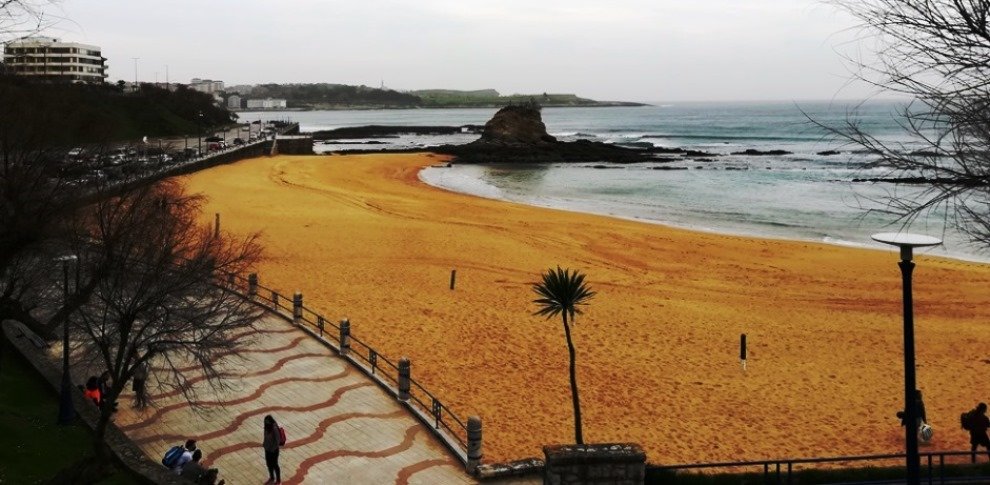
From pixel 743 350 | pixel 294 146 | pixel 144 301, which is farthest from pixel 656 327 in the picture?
pixel 294 146

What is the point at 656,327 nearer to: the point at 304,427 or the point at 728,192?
the point at 304,427

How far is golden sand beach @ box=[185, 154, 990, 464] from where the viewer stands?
14.4 m

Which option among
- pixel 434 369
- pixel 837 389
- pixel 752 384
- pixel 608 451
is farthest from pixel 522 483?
pixel 837 389

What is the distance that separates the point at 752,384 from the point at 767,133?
13450cm

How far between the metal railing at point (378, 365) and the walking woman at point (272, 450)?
2.79m

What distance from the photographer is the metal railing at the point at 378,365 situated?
1273 cm

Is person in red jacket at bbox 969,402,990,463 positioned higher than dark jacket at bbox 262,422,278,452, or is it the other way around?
dark jacket at bbox 262,422,278,452

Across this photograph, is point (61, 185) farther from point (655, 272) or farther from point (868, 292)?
point (868, 292)

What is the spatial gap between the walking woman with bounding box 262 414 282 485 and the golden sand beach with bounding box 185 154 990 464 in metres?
3.87

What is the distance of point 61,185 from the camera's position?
492 inches

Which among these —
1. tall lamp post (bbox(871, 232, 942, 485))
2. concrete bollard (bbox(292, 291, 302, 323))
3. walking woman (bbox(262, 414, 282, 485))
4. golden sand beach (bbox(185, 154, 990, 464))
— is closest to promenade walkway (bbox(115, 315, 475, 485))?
walking woman (bbox(262, 414, 282, 485))

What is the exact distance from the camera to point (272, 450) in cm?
1073

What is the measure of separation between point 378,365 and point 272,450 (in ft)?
19.3

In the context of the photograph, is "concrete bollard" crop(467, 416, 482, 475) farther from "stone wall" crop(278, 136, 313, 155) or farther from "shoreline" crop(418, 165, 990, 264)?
"stone wall" crop(278, 136, 313, 155)
